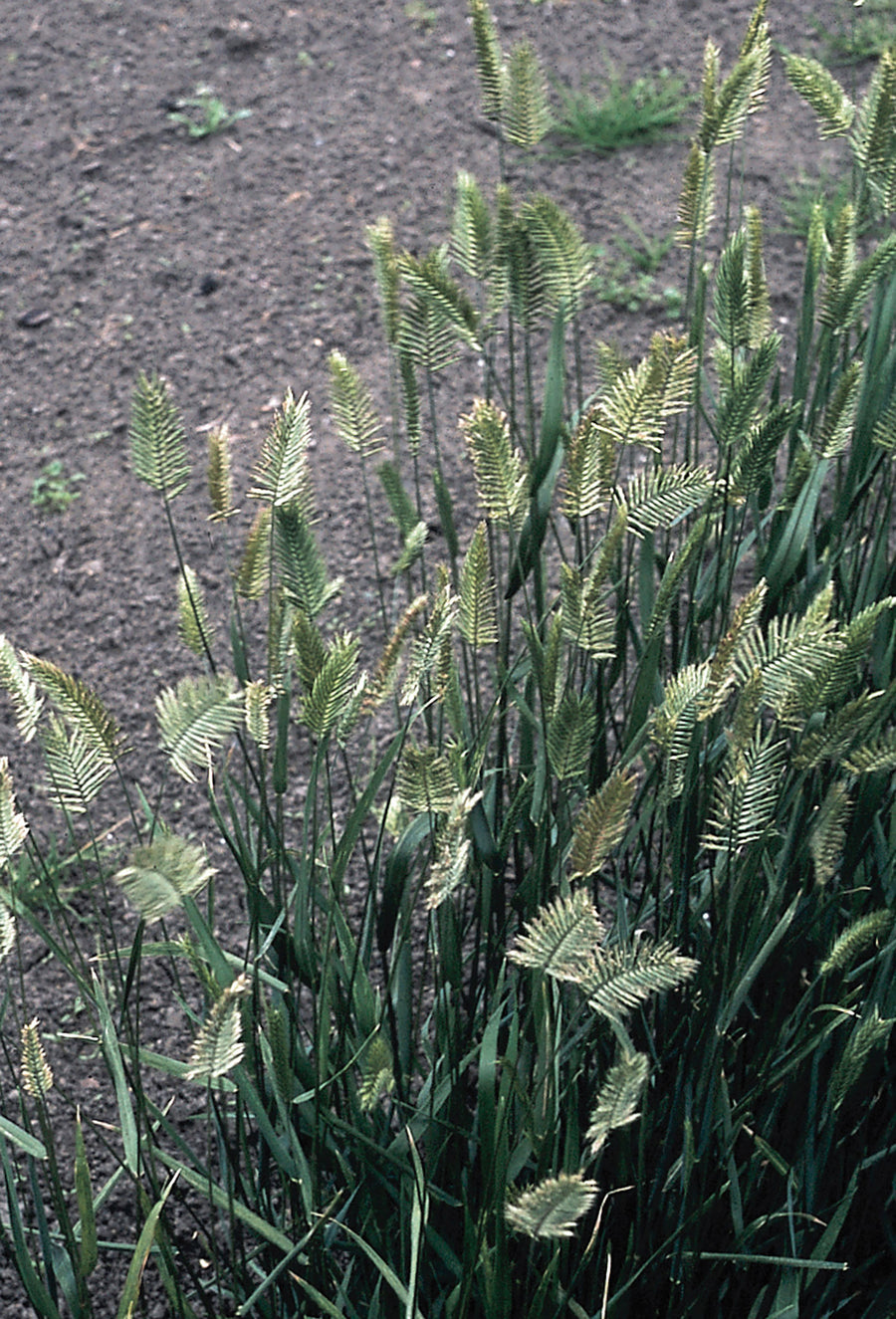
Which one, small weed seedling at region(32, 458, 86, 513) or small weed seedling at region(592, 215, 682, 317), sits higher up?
small weed seedling at region(592, 215, 682, 317)

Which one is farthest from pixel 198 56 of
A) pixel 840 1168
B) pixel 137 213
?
pixel 840 1168

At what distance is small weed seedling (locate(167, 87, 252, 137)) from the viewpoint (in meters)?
3.22

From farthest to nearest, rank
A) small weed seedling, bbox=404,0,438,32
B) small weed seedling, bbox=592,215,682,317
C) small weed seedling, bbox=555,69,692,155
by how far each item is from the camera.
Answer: small weed seedling, bbox=404,0,438,32, small weed seedling, bbox=555,69,692,155, small weed seedling, bbox=592,215,682,317

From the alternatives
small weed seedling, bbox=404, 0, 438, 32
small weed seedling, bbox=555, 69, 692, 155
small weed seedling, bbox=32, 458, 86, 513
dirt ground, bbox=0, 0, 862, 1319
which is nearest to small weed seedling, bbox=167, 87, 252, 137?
dirt ground, bbox=0, 0, 862, 1319

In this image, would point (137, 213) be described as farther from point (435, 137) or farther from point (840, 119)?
point (840, 119)

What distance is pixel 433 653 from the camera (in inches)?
36.9

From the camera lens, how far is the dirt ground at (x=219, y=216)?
2.45 metres

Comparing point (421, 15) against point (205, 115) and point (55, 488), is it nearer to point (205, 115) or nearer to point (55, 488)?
point (205, 115)

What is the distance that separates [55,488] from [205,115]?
1152mm

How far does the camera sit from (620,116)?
3158 millimetres

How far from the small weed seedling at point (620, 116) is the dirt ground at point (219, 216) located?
55 mm

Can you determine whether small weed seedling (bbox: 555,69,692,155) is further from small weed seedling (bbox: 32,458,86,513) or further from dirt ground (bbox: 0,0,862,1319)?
small weed seedling (bbox: 32,458,86,513)

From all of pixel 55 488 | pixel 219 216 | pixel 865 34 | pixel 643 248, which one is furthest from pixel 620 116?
pixel 55 488

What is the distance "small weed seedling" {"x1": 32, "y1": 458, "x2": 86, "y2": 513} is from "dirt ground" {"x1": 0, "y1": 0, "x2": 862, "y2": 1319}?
0.4 inches
